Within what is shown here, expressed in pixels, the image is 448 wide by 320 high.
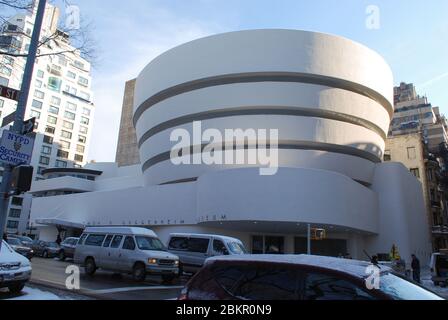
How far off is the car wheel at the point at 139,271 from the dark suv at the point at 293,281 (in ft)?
36.6

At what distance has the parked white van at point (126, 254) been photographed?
15.1 m

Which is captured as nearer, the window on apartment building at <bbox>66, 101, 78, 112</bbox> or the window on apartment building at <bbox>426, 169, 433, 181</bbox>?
the window on apartment building at <bbox>426, 169, 433, 181</bbox>

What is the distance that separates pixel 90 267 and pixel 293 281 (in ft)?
47.6

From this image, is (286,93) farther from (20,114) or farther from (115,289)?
(20,114)

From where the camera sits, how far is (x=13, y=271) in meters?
9.61

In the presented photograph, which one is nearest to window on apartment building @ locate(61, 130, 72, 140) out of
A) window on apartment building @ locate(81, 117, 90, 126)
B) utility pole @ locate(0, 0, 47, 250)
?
window on apartment building @ locate(81, 117, 90, 126)

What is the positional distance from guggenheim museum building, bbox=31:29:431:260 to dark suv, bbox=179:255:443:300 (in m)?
25.8

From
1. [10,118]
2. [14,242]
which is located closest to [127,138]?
[14,242]

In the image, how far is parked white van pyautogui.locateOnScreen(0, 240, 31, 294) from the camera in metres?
9.39

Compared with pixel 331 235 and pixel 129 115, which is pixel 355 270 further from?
pixel 129 115

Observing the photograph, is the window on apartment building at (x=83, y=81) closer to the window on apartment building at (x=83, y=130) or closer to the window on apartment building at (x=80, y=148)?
the window on apartment building at (x=83, y=130)

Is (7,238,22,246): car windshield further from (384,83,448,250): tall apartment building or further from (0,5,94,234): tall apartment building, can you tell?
(0,5,94,234): tall apartment building

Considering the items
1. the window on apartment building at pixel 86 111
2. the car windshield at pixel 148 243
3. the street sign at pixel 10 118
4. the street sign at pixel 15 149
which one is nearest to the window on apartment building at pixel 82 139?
the window on apartment building at pixel 86 111

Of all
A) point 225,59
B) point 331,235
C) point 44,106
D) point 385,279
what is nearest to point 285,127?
point 225,59
